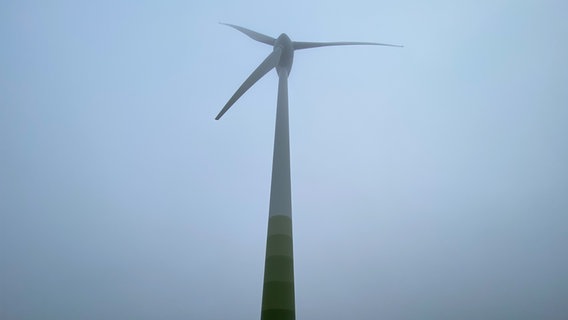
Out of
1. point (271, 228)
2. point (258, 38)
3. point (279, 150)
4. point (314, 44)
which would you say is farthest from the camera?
point (258, 38)

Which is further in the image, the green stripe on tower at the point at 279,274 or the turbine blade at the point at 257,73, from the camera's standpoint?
the turbine blade at the point at 257,73

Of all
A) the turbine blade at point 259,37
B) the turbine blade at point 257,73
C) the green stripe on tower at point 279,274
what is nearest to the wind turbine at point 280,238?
the green stripe on tower at point 279,274

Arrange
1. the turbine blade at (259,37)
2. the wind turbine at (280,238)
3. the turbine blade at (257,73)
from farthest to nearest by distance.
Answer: the turbine blade at (259,37) → the turbine blade at (257,73) → the wind turbine at (280,238)

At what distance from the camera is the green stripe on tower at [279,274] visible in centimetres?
1537

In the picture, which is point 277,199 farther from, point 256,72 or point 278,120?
point 256,72

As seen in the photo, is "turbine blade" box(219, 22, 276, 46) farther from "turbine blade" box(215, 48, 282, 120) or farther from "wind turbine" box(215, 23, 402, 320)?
"wind turbine" box(215, 23, 402, 320)

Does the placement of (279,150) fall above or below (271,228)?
above

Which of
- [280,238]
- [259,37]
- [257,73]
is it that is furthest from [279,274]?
[259,37]

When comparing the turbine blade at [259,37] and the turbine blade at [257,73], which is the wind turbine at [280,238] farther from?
the turbine blade at [259,37]

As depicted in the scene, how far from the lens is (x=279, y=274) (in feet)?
53.3

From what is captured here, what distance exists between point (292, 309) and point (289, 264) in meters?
1.91

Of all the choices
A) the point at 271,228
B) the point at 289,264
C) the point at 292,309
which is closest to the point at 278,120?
the point at 271,228

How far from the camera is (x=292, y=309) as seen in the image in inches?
614

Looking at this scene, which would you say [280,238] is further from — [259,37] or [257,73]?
[259,37]
